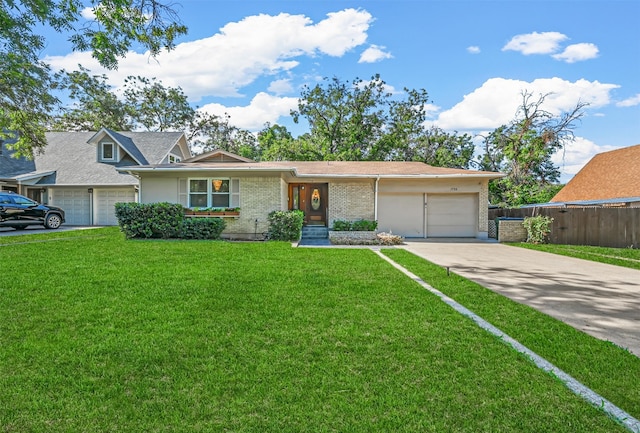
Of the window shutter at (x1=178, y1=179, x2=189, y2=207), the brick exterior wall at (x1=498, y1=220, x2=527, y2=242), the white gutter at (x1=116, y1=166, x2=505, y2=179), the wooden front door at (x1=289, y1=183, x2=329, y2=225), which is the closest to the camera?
the white gutter at (x1=116, y1=166, x2=505, y2=179)

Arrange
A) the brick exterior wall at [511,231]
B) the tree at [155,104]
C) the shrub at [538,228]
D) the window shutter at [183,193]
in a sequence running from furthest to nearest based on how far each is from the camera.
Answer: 1. the tree at [155,104]
2. the brick exterior wall at [511,231]
3. the window shutter at [183,193]
4. the shrub at [538,228]

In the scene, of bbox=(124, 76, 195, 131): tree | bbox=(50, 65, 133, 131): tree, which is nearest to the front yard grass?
bbox=(50, 65, 133, 131): tree

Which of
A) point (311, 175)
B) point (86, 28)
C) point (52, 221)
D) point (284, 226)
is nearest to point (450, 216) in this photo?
point (311, 175)

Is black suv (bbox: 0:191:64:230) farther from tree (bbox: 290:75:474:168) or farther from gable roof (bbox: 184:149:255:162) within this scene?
tree (bbox: 290:75:474:168)

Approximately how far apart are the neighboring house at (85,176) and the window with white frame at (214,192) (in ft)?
19.5

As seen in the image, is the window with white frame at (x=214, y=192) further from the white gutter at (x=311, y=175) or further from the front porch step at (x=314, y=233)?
the front porch step at (x=314, y=233)

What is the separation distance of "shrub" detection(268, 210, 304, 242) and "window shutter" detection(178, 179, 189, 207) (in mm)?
3816

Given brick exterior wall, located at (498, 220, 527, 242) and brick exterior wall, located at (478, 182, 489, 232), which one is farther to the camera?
brick exterior wall, located at (478, 182, 489, 232)

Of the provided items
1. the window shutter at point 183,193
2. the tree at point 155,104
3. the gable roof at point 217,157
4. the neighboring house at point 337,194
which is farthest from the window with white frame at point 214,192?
the tree at point 155,104

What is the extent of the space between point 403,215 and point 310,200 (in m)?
4.39

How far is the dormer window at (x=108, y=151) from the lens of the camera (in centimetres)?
2000

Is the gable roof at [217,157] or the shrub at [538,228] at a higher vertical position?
the gable roof at [217,157]

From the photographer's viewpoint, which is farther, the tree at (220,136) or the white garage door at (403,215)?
the tree at (220,136)

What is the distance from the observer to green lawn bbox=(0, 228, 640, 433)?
227cm
